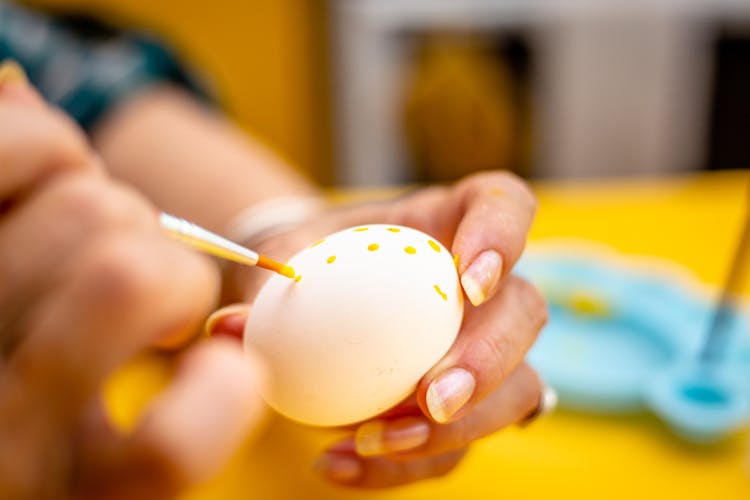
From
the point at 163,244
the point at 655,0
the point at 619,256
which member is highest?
the point at 163,244

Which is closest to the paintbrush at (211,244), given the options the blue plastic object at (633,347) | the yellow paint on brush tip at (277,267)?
the yellow paint on brush tip at (277,267)

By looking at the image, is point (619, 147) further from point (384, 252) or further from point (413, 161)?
point (384, 252)

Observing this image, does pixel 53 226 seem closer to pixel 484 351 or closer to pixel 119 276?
pixel 119 276

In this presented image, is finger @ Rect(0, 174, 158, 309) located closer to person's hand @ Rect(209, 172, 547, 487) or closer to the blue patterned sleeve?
person's hand @ Rect(209, 172, 547, 487)

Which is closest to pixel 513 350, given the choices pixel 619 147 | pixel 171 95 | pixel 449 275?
pixel 449 275

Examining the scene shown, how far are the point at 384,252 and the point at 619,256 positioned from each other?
520mm

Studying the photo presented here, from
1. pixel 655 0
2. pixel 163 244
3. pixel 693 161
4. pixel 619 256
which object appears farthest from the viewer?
pixel 693 161

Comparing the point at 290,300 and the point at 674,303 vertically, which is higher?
the point at 290,300

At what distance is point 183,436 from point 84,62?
68 centimetres

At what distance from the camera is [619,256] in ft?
2.51

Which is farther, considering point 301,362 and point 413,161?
point 413,161

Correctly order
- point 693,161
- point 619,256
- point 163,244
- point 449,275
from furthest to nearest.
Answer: point 693,161 → point 619,256 → point 449,275 → point 163,244

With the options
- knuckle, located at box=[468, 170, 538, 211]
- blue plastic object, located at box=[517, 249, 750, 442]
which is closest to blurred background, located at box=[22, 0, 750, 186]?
blue plastic object, located at box=[517, 249, 750, 442]

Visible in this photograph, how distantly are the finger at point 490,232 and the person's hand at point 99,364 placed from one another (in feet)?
0.43
